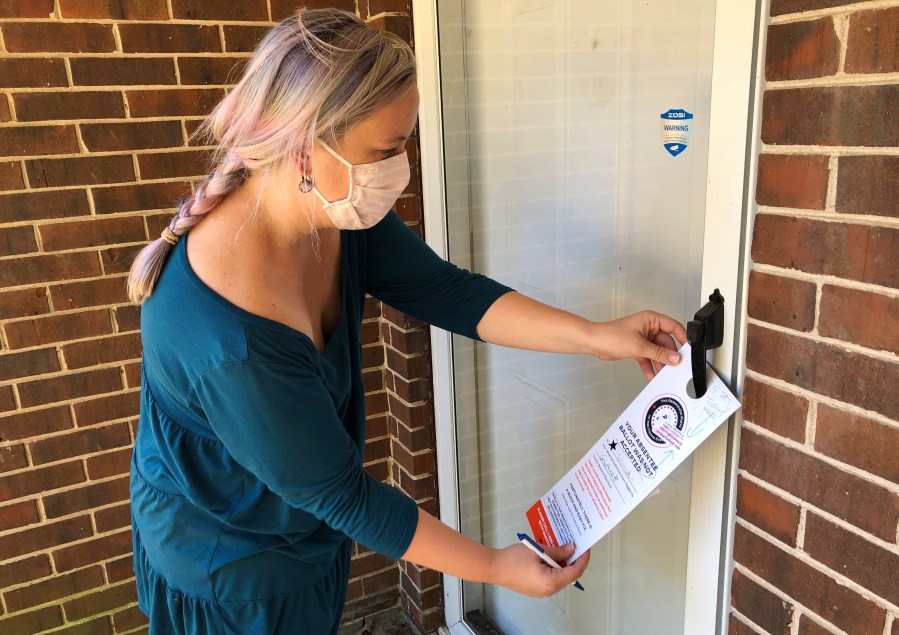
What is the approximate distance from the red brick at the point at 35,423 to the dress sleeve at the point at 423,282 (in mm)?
1183

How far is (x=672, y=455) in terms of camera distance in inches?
46.0

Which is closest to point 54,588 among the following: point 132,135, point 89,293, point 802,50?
point 89,293

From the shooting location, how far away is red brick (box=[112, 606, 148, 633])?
2381mm

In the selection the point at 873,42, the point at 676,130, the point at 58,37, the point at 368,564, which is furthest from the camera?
the point at 368,564

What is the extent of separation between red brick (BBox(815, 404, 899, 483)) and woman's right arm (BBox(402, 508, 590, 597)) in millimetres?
515

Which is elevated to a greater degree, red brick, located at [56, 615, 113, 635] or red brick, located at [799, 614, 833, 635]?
red brick, located at [799, 614, 833, 635]

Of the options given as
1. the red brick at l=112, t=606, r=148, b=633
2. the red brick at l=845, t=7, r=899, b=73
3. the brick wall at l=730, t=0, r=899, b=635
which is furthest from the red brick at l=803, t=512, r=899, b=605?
the red brick at l=112, t=606, r=148, b=633

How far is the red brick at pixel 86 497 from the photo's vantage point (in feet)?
7.26

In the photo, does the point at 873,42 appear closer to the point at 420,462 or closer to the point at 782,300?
the point at 782,300

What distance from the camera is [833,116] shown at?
3.14ft

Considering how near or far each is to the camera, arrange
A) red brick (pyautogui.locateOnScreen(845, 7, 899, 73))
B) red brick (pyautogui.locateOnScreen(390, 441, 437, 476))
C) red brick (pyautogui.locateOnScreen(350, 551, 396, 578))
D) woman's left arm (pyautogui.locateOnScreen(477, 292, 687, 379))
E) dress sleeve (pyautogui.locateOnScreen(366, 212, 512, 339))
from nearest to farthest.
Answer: red brick (pyautogui.locateOnScreen(845, 7, 899, 73)) < woman's left arm (pyautogui.locateOnScreen(477, 292, 687, 379)) < dress sleeve (pyautogui.locateOnScreen(366, 212, 512, 339)) < red brick (pyautogui.locateOnScreen(390, 441, 437, 476)) < red brick (pyautogui.locateOnScreen(350, 551, 396, 578))

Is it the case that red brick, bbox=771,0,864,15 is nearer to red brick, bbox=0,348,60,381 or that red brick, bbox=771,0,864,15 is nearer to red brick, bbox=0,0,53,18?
red brick, bbox=0,0,53,18

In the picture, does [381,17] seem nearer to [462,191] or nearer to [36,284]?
[462,191]

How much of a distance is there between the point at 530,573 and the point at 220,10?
71.2 inches
